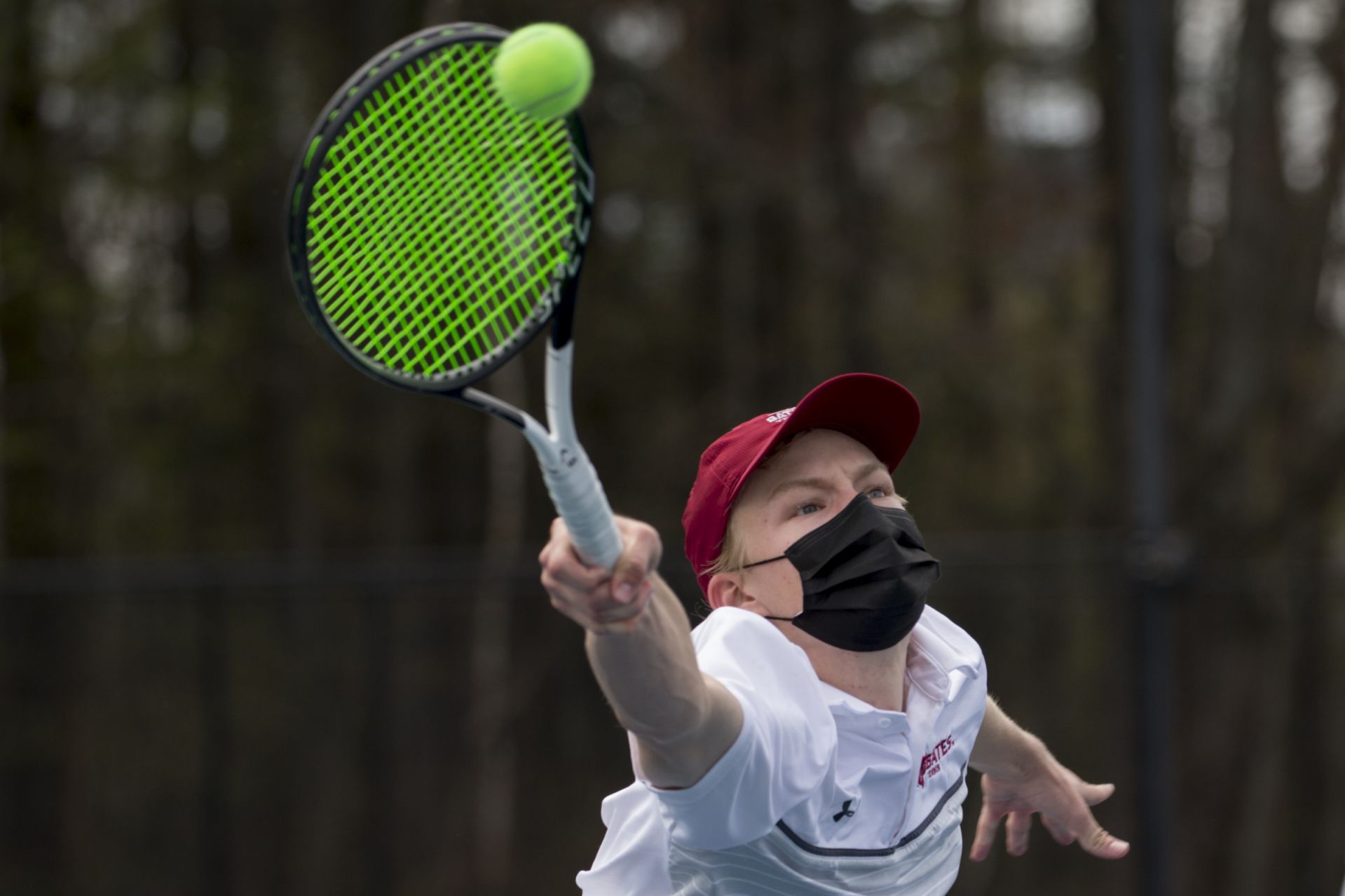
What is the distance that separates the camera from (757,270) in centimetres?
1348

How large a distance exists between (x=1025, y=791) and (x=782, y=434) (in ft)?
3.30

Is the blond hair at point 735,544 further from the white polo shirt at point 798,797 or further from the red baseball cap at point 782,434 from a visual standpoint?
the white polo shirt at point 798,797

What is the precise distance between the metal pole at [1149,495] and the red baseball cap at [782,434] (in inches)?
179

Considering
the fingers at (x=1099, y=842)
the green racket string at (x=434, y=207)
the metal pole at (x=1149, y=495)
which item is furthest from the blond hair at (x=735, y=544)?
the metal pole at (x=1149, y=495)

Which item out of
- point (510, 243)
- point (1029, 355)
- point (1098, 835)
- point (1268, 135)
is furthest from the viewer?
point (1029, 355)

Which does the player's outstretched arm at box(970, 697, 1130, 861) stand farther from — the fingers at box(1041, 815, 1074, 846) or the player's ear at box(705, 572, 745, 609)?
the player's ear at box(705, 572, 745, 609)

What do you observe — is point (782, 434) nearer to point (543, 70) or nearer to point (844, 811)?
point (844, 811)

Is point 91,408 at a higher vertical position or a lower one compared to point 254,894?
higher

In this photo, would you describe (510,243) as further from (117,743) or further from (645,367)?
(645,367)

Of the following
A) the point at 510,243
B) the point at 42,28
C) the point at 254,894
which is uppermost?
the point at 42,28

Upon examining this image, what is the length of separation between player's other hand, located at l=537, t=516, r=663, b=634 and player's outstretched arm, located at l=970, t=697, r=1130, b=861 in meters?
1.28

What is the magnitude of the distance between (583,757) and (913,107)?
7486 mm

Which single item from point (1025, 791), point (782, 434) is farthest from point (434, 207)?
point (1025, 791)

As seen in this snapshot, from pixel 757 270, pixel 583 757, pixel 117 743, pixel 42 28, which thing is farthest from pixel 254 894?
pixel 42 28
